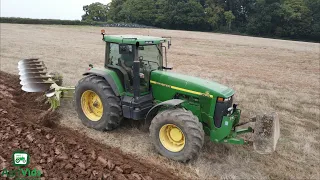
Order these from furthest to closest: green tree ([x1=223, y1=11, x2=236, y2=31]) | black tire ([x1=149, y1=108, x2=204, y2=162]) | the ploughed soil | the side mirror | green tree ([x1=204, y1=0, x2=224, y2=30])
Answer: green tree ([x1=204, y1=0, x2=224, y2=30]) < green tree ([x1=223, y1=11, x2=236, y2=31]) < the side mirror < black tire ([x1=149, y1=108, x2=204, y2=162]) < the ploughed soil

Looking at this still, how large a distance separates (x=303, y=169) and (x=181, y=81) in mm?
2661

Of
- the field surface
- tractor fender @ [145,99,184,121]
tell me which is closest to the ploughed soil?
the field surface

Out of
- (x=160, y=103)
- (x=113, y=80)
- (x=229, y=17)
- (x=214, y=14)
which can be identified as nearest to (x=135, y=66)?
(x=113, y=80)

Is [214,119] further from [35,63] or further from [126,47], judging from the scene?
[35,63]

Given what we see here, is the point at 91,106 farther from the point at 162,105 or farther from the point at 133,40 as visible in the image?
the point at 133,40

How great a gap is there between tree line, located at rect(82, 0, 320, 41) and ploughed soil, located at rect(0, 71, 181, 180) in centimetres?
5439

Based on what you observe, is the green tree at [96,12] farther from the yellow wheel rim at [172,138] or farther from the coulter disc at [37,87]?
the yellow wheel rim at [172,138]

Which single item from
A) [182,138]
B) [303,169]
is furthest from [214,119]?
[303,169]

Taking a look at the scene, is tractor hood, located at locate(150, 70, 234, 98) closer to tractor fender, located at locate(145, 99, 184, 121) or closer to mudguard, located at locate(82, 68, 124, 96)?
tractor fender, located at locate(145, 99, 184, 121)

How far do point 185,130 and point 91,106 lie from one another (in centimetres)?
251

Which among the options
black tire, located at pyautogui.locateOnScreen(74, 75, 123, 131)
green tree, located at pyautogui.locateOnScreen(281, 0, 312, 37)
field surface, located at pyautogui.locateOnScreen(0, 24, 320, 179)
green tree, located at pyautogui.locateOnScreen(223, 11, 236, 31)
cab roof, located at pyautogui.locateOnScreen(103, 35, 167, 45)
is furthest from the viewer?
green tree, located at pyautogui.locateOnScreen(223, 11, 236, 31)

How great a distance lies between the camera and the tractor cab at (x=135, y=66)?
5605mm

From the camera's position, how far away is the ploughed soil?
4.49 meters

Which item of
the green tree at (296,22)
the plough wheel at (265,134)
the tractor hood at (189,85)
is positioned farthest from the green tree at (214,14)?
the plough wheel at (265,134)
